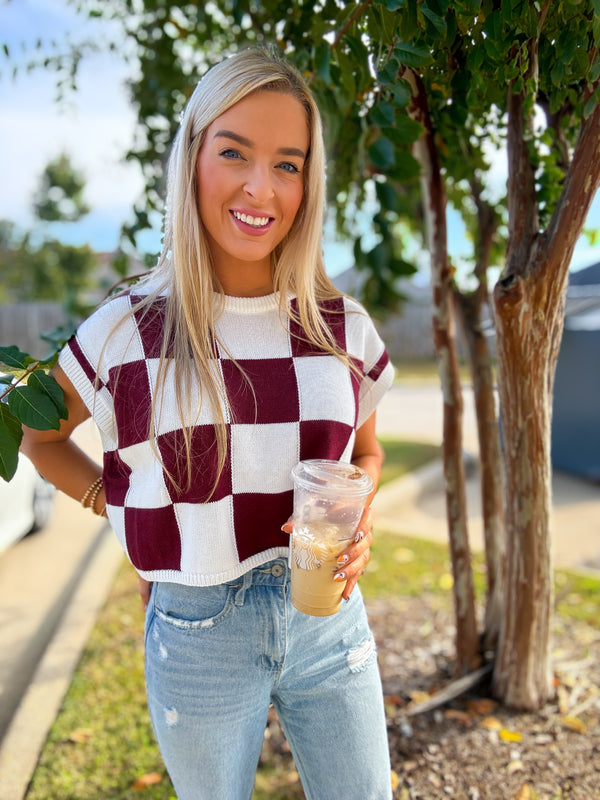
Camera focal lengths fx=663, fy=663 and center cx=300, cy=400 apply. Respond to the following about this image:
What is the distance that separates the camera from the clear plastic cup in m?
1.26

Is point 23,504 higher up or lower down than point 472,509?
higher up

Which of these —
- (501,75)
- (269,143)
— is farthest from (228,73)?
(501,75)

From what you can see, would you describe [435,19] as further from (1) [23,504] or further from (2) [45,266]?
(2) [45,266]

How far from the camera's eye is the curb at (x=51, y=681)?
7.69ft

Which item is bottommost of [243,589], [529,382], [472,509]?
[472,509]

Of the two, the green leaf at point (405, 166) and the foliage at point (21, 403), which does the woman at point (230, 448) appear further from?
the green leaf at point (405, 166)

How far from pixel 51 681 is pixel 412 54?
Answer: 9.03 feet

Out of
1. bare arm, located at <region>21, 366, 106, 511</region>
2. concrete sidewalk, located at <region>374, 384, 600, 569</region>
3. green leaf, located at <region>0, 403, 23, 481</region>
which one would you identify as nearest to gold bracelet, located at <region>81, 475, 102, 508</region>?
bare arm, located at <region>21, 366, 106, 511</region>

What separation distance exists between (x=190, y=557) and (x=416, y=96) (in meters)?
1.36

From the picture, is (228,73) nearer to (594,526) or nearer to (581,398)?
(594,526)

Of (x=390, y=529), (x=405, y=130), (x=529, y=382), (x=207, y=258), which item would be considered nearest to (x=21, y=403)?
(x=207, y=258)

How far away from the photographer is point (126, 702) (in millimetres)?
2715

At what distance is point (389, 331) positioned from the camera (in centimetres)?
1967

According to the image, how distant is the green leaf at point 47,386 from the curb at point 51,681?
1.62m
